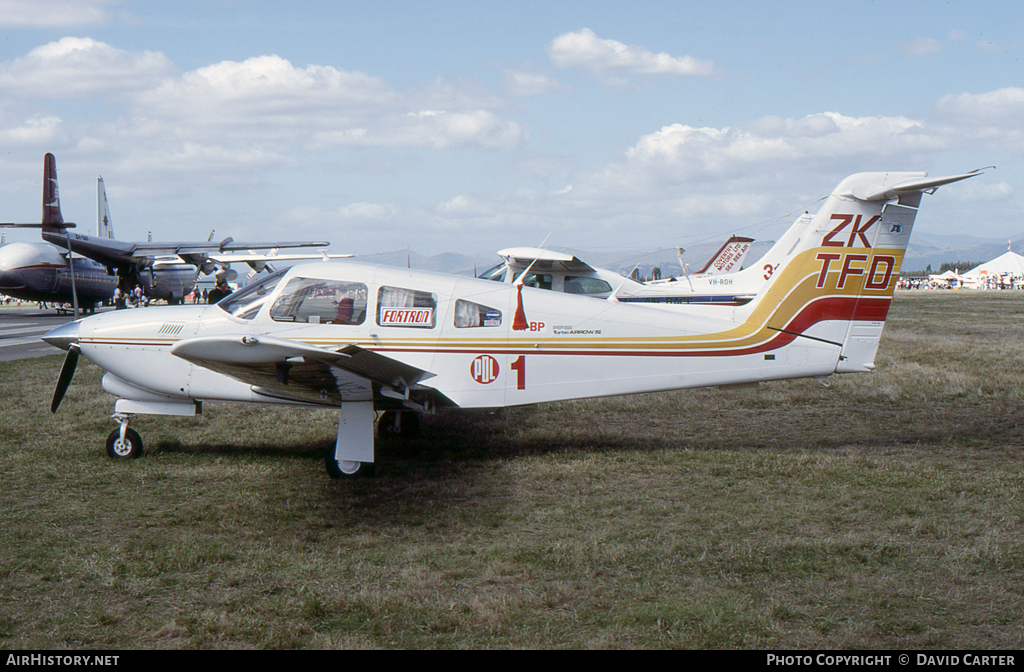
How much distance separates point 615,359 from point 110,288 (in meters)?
35.5

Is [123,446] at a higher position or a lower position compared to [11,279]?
lower

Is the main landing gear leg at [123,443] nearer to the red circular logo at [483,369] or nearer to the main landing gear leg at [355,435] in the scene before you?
the main landing gear leg at [355,435]

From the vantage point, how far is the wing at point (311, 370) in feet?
17.9

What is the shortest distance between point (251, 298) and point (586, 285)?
11517mm

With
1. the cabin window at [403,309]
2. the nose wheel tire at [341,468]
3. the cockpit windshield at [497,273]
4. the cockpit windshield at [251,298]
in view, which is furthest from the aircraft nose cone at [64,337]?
the cockpit windshield at [497,273]

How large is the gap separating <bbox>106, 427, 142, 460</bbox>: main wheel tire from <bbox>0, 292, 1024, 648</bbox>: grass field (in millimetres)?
209

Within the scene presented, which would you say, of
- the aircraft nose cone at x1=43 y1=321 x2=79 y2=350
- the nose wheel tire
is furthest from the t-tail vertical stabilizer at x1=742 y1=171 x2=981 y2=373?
the aircraft nose cone at x1=43 y1=321 x2=79 y2=350

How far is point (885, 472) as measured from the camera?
7172mm

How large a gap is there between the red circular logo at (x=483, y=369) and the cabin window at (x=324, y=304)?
1.24 meters

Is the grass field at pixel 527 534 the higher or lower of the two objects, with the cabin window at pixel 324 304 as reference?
lower

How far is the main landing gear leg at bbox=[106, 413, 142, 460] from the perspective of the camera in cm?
784

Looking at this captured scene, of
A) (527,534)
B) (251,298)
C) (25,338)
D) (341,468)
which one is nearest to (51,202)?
(25,338)

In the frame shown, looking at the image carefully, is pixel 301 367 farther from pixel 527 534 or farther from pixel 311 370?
pixel 527 534

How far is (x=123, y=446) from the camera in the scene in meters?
7.86
